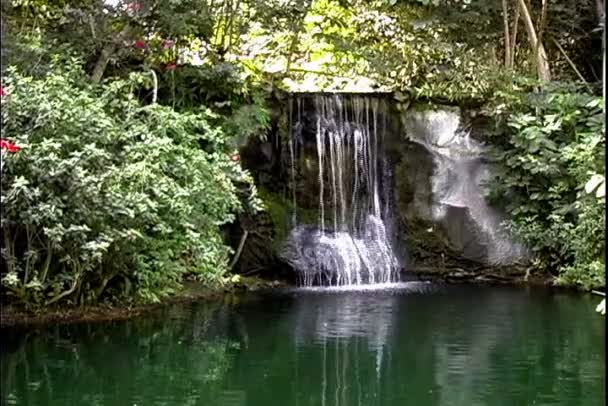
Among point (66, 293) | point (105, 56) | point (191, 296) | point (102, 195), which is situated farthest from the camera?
point (105, 56)

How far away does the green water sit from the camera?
4922 millimetres

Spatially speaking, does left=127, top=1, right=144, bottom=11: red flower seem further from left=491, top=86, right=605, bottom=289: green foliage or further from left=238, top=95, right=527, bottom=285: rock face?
left=491, top=86, right=605, bottom=289: green foliage

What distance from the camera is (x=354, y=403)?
490 centimetres

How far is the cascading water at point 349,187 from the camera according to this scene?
10305mm

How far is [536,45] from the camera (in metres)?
10.6

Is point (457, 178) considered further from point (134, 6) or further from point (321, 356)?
point (321, 356)

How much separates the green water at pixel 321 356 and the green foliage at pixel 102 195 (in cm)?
46

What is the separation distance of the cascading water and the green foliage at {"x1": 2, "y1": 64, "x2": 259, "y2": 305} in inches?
102

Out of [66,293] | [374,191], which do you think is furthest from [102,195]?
[374,191]

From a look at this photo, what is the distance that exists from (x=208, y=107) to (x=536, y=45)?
4.33m

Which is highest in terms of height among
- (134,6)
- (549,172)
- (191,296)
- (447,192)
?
(134,6)

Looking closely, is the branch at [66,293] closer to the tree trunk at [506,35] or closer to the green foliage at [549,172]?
the green foliage at [549,172]

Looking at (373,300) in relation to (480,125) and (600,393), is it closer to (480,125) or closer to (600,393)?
(480,125)

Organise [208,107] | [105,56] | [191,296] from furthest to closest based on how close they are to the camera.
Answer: [208,107] → [105,56] → [191,296]
